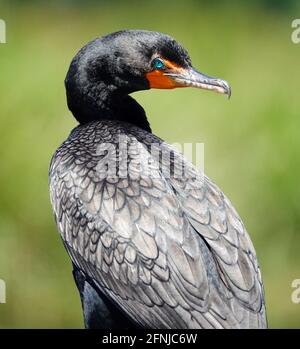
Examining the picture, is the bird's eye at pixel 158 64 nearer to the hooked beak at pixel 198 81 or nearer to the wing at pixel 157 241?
the hooked beak at pixel 198 81

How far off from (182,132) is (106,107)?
1.68 metres

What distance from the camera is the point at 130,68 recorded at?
4.12 m

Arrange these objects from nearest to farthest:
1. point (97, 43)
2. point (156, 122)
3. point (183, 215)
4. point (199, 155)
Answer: point (183, 215)
point (97, 43)
point (199, 155)
point (156, 122)

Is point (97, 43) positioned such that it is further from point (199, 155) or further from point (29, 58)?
point (29, 58)

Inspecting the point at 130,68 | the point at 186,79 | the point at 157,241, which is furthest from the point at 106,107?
the point at 157,241

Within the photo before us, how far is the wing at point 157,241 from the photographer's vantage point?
140 inches

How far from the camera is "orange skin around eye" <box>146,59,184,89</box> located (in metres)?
4.09

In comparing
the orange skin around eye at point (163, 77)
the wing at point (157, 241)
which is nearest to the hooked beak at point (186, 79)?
the orange skin around eye at point (163, 77)

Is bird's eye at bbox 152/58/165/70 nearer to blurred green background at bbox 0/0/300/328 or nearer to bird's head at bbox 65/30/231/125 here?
bird's head at bbox 65/30/231/125

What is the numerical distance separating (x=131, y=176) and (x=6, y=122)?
2459 millimetres

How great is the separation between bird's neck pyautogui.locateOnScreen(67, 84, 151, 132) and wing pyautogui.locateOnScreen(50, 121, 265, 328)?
29 cm

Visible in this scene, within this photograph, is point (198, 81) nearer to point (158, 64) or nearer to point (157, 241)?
point (158, 64)

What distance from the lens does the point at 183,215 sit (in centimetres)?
373

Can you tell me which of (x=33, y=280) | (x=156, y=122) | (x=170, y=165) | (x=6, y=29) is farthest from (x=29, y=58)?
(x=170, y=165)
